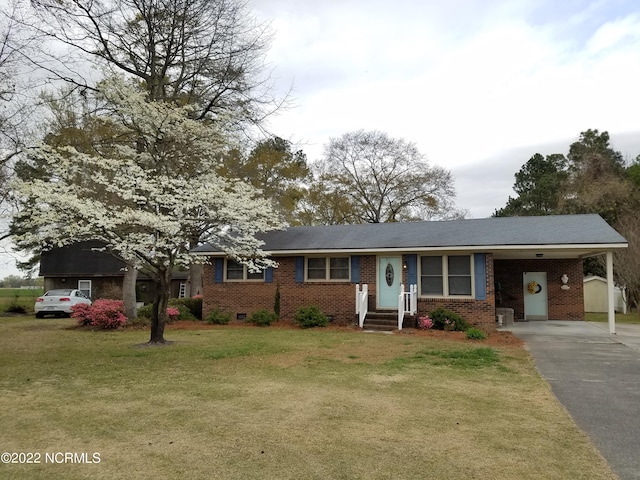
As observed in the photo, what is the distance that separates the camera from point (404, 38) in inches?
481

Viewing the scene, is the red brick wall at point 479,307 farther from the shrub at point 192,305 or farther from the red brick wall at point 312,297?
the shrub at point 192,305

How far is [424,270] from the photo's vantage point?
15875 millimetres

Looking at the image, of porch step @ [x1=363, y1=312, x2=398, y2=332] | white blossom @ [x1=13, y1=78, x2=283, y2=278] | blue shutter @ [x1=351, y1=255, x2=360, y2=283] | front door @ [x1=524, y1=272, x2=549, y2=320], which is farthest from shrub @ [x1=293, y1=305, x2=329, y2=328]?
front door @ [x1=524, y1=272, x2=549, y2=320]

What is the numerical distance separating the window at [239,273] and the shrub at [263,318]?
152cm

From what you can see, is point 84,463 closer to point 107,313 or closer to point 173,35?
point 107,313

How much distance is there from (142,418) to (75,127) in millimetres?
16489

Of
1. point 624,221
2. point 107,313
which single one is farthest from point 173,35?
point 624,221

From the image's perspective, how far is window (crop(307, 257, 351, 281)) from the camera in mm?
16953

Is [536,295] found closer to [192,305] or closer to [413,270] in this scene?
[413,270]

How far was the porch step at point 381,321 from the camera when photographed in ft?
49.8

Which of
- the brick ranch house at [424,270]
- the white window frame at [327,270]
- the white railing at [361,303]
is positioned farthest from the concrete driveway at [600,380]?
the white window frame at [327,270]

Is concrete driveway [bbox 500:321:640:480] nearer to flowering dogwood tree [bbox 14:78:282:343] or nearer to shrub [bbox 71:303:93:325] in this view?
flowering dogwood tree [bbox 14:78:282:343]

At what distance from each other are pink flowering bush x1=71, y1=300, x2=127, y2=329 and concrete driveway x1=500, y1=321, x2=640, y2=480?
12722mm

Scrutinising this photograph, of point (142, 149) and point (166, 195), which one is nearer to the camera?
point (166, 195)
